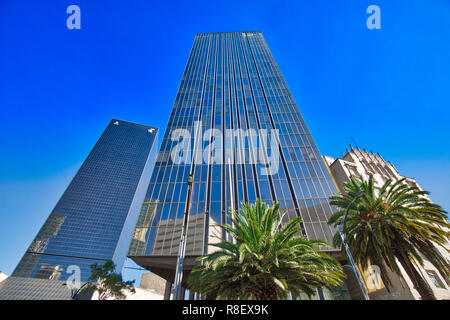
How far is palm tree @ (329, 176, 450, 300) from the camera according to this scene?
1711 centimetres

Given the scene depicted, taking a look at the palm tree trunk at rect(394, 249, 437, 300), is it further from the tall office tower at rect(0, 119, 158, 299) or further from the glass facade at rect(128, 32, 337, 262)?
the tall office tower at rect(0, 119, 158, 299)

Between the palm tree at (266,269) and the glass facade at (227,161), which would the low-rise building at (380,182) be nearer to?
the glass facade at (227,161)

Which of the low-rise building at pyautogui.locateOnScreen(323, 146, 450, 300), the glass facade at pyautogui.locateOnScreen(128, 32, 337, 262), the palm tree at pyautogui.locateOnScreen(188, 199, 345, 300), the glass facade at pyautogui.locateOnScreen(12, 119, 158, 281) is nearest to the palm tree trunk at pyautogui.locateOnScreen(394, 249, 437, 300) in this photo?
the low-rise building at pyautogui.locateOnScreen(323, 146, 450, 300)

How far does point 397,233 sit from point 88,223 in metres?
169

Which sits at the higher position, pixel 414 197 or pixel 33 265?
pixel 33 265

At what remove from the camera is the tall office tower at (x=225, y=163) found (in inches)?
1091

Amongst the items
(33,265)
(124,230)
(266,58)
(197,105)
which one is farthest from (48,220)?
(266,58)

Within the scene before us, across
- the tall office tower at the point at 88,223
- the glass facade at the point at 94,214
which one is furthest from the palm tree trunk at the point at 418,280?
the glass facade at the point at 94,214

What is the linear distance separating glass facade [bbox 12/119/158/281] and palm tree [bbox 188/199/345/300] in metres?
134

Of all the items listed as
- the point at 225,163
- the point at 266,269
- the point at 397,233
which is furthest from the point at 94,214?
the point at 397,233

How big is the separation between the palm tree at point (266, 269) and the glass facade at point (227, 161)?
1177 centimetres

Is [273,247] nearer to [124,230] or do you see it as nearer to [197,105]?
[197,105]

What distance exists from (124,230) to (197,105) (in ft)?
463

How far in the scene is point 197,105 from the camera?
149ft
